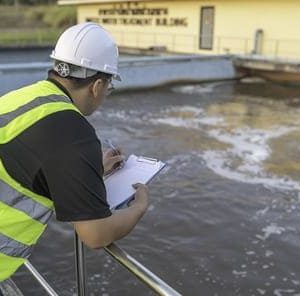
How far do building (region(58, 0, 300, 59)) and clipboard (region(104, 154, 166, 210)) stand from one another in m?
15.1

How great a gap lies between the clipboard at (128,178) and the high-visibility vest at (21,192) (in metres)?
0.23

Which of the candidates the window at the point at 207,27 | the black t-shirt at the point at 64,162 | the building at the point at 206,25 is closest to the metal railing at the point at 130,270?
the black t-shirt at the point at 64,162

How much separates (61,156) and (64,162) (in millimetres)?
18

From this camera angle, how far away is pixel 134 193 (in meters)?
1.58

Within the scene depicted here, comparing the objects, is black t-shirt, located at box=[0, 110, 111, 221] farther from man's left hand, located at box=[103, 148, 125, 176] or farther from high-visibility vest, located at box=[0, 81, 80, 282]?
man's left hand, located at box=[103, 148, 125, 176]

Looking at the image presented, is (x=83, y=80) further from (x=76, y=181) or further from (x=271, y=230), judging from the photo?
(x=271, y=230)

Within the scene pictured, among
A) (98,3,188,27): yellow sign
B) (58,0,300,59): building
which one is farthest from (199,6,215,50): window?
(98,3,188,27): yellow sign

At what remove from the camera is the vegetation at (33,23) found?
2889cm

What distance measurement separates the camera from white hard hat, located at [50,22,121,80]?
A: 146 centimetres

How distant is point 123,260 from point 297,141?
24.0 feet

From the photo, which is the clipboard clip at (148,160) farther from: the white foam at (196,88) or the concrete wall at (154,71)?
the white foam at (196,88)

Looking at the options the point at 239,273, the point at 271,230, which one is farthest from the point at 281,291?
the point at 271,230

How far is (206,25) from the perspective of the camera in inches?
763

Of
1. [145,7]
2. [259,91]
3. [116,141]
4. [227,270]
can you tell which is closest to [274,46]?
[259,91]
